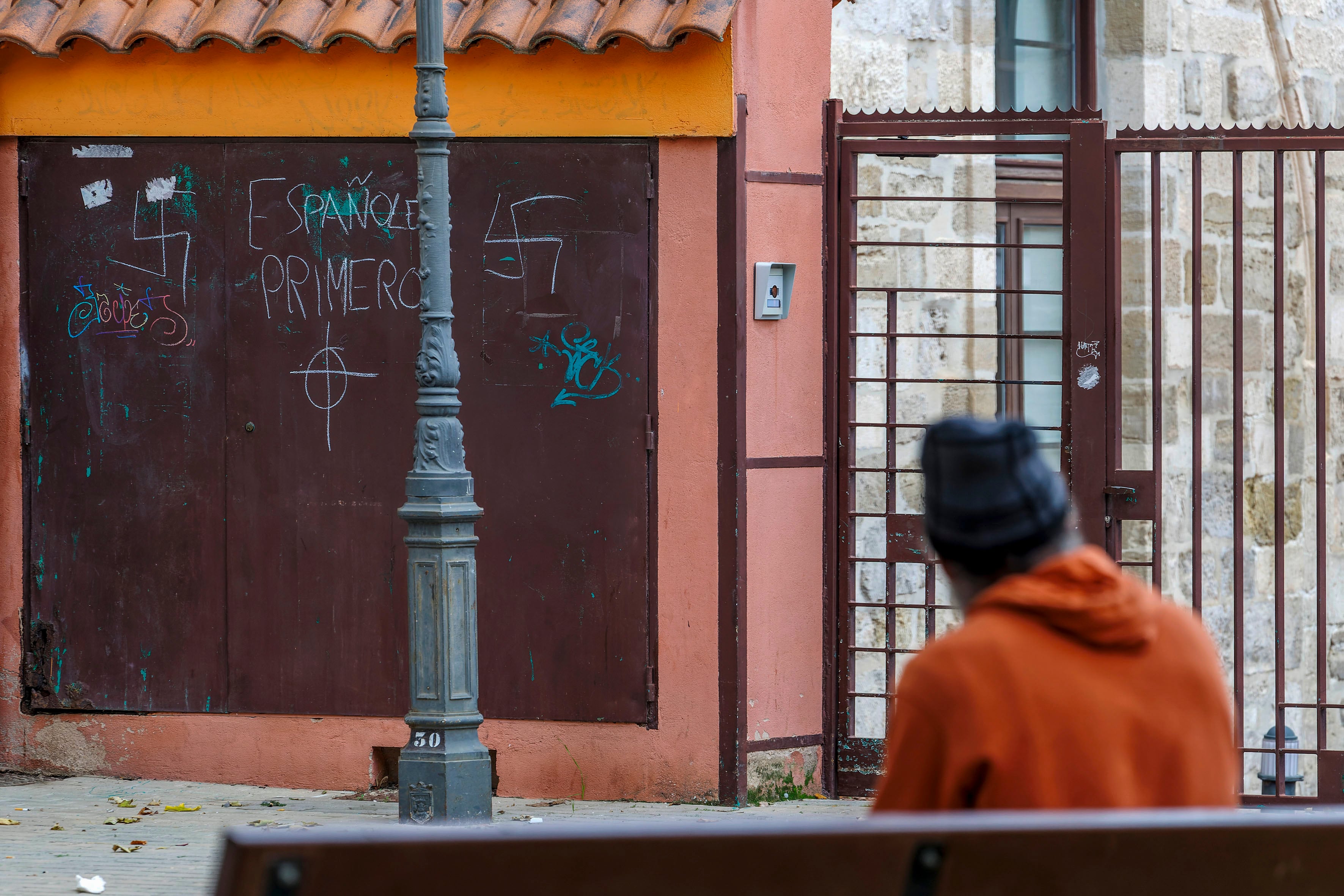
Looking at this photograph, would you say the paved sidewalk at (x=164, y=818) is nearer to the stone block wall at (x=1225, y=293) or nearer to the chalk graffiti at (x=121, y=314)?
the chalk graffiti at (x=121, y=314)

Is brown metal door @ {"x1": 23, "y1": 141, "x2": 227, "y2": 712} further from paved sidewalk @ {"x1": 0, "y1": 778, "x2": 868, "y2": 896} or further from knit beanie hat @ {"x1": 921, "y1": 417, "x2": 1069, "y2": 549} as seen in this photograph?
knit beanie hat @ {"x1": 921, "y1": 417, "x2": 1069, "y2": 549}

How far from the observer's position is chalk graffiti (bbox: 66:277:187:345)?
767 centimetres

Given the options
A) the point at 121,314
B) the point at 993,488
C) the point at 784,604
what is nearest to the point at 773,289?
the point at 784,604

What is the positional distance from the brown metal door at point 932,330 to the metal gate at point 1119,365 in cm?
1

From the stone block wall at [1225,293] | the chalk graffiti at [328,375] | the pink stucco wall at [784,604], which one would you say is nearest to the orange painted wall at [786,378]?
the pink stucco wall at [784,604]

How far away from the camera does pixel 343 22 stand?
7.24 m

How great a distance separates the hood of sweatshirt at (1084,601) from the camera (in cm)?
226

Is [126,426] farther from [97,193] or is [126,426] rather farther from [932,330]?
[932,330]

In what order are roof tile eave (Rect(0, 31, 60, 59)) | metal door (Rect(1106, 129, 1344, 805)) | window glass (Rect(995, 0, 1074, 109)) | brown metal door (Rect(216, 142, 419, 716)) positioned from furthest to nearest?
window glass (Rect(995, 0, 1074, 109))
metal door (Rect(1106, 129, 1344, 805))
brown metal door (Rect(216, 142, 419, 716))
roof tile eave (Rect(0, 31, 60, 59))

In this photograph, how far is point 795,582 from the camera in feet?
24.3

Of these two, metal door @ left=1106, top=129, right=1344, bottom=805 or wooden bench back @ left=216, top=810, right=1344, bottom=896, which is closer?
wooden bench back @ left=216, top=810, right=1344, bottom=896

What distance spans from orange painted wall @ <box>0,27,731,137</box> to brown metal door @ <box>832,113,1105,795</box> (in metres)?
0.76

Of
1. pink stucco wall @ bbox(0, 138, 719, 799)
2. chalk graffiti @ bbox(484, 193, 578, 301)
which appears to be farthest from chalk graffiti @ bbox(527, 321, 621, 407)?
pink stucco wall @ bbox(0, 138, 719, 799)

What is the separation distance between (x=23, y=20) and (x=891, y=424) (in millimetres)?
4104
